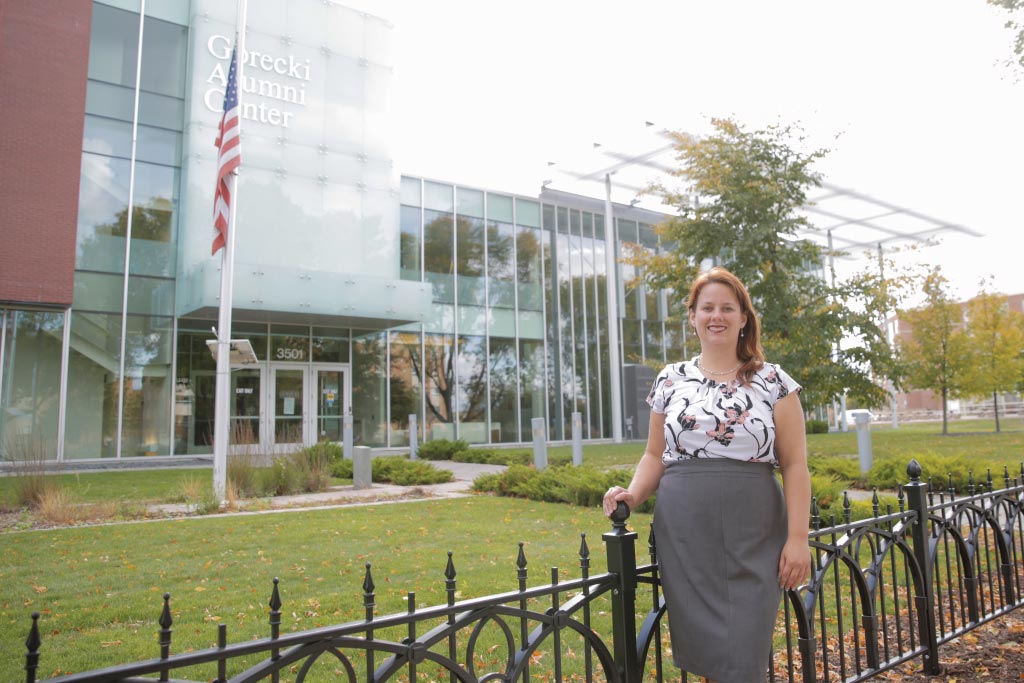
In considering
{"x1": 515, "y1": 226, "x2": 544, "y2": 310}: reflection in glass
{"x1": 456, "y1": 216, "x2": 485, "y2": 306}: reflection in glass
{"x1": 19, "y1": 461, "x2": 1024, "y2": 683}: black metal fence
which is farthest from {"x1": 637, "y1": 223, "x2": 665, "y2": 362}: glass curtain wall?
{"x1": 19, "y1": 461, "x2": 1024, "y2": 683}: black metal fence

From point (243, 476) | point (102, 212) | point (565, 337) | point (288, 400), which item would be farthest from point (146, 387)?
point (565, 337)

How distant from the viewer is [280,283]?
746 inches

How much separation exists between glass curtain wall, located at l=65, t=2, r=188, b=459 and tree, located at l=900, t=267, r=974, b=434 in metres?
24.5

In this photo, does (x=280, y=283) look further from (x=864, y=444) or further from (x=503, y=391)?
(x=864, y=444)

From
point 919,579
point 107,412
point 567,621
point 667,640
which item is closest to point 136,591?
point 667,640

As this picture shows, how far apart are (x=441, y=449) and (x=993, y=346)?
68.0 ft

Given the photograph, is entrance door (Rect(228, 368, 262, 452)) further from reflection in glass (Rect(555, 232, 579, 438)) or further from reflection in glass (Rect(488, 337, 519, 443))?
reflection in glass (Rect(555, 232, 579, 438))

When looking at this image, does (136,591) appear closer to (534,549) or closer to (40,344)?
(534,549)

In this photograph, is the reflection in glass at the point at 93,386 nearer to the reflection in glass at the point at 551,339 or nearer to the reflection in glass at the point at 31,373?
the reflection in glass at the point at 31,373

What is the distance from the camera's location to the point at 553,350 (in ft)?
89.4

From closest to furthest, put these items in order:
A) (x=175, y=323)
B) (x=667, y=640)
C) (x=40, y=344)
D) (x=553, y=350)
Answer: (x=667, y=640) → (x=40, y=344) → (x=175, y=323) → (x=553, y=350)

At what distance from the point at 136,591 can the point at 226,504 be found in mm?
5091

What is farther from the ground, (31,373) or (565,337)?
(565,337)

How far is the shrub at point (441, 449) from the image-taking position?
771 inches
